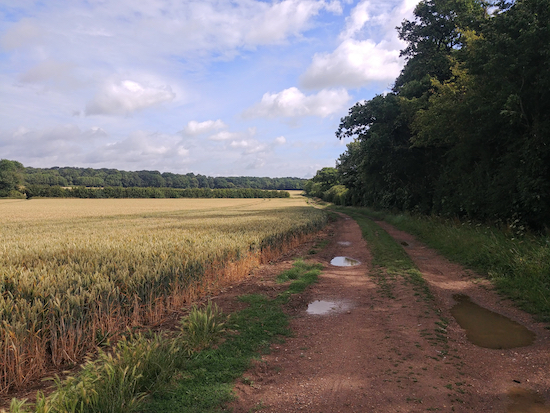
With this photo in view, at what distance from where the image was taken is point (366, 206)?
45.6 meters

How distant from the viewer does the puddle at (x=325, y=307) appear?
6.94 meters

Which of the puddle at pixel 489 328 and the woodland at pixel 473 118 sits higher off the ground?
the woodland at pixel 473 118

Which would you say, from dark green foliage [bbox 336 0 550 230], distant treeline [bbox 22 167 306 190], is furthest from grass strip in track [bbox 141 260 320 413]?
distant treeline [bbox 22 167 306 190]

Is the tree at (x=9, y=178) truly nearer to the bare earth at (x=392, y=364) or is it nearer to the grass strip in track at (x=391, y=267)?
the grass strip in track at (x=391, y=267)

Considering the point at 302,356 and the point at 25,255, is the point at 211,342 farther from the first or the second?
the point at 25,255

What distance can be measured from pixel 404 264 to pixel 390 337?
6139mm

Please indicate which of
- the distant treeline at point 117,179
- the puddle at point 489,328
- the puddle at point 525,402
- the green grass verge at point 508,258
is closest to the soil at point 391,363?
the puddle at point 525,402

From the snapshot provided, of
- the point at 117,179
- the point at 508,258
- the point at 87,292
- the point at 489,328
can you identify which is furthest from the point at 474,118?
the point at 117,179

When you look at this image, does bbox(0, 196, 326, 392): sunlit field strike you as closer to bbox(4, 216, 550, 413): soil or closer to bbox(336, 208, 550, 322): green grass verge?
bbox(4, 216, 550, 413): soil

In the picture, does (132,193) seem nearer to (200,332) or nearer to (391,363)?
(200,332)

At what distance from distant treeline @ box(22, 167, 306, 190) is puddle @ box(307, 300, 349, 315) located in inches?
4956

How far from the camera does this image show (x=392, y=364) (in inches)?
177

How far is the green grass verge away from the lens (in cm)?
698

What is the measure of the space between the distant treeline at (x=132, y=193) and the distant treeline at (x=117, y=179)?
26.3 meters
